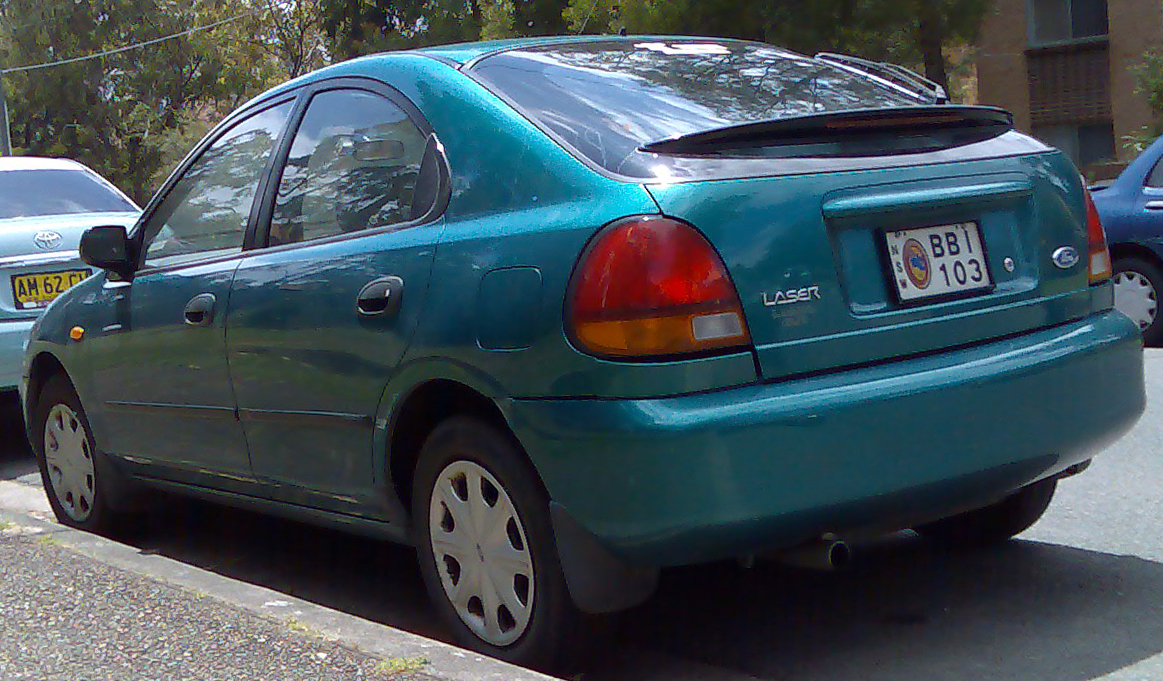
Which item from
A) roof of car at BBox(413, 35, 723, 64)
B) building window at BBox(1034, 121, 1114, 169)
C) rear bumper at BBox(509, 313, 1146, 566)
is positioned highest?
roof of car at BBox(413, 35, 723, 64)

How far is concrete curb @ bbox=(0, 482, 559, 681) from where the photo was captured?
3455 millimetres

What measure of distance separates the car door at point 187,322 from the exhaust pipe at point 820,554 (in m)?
1.84

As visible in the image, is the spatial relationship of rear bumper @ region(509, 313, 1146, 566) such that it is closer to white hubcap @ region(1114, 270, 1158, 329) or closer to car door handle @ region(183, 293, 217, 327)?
car door handle @ region(183, 293, 217, 327)

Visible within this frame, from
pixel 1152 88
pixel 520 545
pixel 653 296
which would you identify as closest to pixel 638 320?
pixel 653 296

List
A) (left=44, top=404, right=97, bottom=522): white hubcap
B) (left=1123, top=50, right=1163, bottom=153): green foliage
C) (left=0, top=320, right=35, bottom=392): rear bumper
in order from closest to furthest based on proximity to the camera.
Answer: (left=44, top=404, right=97, bottom=522): white hubcap
(left=0, top=320, right=35, bottom=392): rear bumper
(left=1123, top=50, right=1163, bottom=153): green foliage

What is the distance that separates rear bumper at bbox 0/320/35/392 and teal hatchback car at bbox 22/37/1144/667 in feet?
11.4

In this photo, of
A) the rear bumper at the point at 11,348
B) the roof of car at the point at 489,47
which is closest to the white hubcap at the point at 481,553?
the roof of car at the point at 489,47

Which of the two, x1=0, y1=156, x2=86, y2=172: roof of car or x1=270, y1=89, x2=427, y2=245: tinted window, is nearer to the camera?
x1=270, y1=89, x2=427, y2=245: tinted window

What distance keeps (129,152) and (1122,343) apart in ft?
157

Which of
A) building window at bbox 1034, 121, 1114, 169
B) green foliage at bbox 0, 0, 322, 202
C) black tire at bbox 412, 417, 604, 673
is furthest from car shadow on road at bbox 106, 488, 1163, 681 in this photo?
green foliage at bbox 0, 0, 322, 202

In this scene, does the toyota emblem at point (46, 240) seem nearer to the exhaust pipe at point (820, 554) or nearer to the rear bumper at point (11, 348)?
the rear bumper at point (11, 348)

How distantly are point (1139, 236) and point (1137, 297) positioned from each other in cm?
39

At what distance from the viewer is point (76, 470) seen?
19.2 ft

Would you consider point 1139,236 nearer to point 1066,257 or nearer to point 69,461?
point 1066,257
